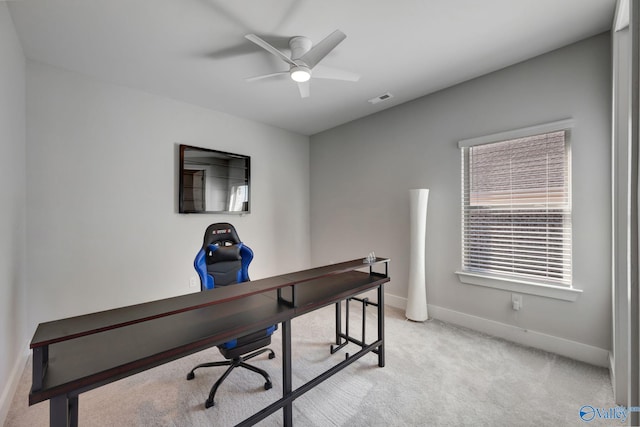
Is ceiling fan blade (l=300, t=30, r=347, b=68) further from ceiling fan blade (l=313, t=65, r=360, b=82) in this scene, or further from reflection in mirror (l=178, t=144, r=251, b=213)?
reflection in mirror (l=178, t=144, r=251, b=213)

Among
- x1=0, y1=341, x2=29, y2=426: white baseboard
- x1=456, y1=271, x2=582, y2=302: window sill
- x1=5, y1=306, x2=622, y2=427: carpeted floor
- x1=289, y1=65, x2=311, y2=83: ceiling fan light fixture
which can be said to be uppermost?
x1=289, y1=65, x2=311, y2=83: ceiling fan light fixture

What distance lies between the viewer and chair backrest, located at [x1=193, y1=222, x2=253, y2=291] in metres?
2.12

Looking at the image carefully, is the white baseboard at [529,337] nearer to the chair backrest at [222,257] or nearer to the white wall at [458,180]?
the white wall at [458,180]

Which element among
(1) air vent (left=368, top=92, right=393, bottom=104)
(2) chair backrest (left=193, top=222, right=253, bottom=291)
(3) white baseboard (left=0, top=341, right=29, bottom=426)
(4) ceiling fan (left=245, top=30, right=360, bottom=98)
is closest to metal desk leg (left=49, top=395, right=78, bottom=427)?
(2) chair backrest (left=193, top=222, right=253, bottom=291)

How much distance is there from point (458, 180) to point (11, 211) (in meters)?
3.97

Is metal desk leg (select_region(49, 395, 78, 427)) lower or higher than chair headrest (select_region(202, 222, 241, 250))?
lower

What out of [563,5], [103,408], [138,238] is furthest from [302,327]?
[563,5]

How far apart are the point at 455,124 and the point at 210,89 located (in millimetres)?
2811

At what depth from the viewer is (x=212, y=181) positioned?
3.52 m

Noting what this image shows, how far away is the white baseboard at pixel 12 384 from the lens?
1.65 meters

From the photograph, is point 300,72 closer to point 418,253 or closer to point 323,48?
point 323,48
